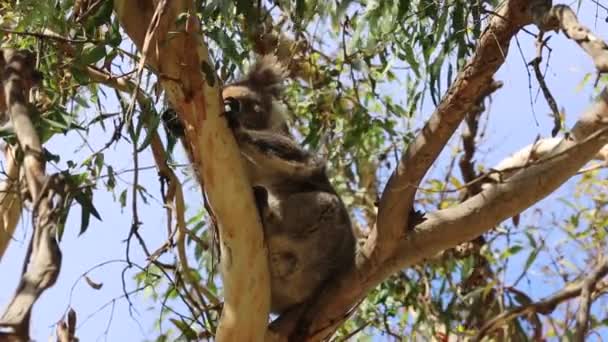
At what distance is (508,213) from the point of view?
3168mm

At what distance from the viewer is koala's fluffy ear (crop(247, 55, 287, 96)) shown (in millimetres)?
4703

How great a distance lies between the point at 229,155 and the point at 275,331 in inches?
32.1

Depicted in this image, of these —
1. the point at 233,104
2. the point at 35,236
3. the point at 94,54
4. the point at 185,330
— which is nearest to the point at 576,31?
the point at 35,236

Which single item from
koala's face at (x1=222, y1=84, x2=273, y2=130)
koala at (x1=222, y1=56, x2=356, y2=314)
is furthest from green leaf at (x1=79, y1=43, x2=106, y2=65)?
koala's face at (x1=222, y1=84, x2=273, y2=130)

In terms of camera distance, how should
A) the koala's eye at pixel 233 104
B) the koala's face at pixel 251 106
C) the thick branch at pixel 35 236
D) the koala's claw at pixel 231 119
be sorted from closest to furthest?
the thick branch at pixel 35 236, the koala's claw at pixel 231 119, the koala's eye at pixel 233 104, the koala's face at pixel 251 106

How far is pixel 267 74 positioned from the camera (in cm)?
473

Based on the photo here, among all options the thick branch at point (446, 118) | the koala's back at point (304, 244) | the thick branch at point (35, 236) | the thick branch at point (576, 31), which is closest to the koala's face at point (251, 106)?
the koala's back at point (304, 244)

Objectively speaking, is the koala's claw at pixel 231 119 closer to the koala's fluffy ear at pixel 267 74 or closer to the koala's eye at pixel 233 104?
the koala's eye at pixel 233 104

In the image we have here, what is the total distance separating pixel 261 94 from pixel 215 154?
6.05 ft

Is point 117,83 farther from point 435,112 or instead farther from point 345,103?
point 345,103

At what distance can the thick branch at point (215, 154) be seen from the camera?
2842 millimetres

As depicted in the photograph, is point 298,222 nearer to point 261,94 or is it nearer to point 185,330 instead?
point 185,330

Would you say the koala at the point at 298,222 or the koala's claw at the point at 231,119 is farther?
the koala at the point at 298,222

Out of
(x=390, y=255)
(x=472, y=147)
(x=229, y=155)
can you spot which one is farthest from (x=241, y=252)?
(x=472, y=147)
